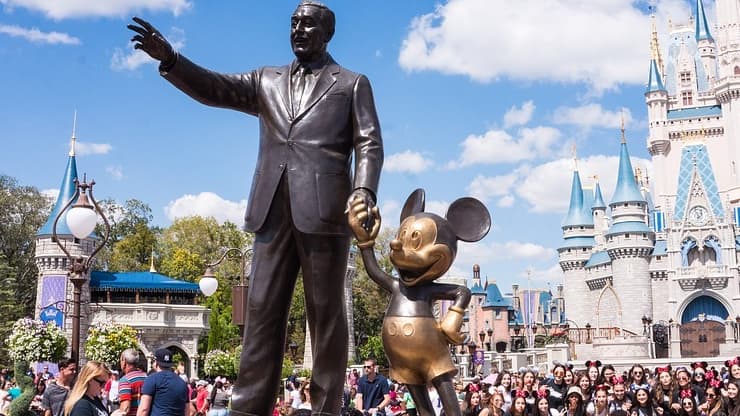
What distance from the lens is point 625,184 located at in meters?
61.9

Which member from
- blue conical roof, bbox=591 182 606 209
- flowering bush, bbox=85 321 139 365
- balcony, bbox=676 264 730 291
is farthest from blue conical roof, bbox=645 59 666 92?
flowering bush, bbox=85 321 139 365

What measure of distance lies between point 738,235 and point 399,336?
2357 inches

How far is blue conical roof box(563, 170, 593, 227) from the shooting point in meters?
69.1

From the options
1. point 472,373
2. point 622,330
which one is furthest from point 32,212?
point 622,330

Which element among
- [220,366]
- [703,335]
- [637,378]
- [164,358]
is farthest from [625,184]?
[164,358]

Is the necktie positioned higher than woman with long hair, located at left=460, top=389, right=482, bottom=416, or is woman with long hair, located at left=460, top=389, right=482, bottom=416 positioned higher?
the necktie

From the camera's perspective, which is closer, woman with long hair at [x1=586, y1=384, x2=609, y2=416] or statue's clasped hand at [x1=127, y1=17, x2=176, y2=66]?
statue's clasped hand at [x1=127, y1=17, x2=176, y2=66]

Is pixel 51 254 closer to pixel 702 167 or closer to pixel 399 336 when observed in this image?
pixel 399 336

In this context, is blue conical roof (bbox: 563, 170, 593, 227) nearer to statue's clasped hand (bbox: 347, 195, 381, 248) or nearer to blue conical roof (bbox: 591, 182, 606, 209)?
blue conical roof (bbox: 591, 182, 606, 209)

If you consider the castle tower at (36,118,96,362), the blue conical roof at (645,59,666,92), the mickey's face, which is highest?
the blue conical roof at (645,59,666,92)

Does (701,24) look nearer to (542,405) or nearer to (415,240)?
(542,405)

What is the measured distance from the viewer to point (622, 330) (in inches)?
2263

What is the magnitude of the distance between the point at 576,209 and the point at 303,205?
68458 mm

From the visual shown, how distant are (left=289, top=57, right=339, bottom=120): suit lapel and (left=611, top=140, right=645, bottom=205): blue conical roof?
59.7 metres
